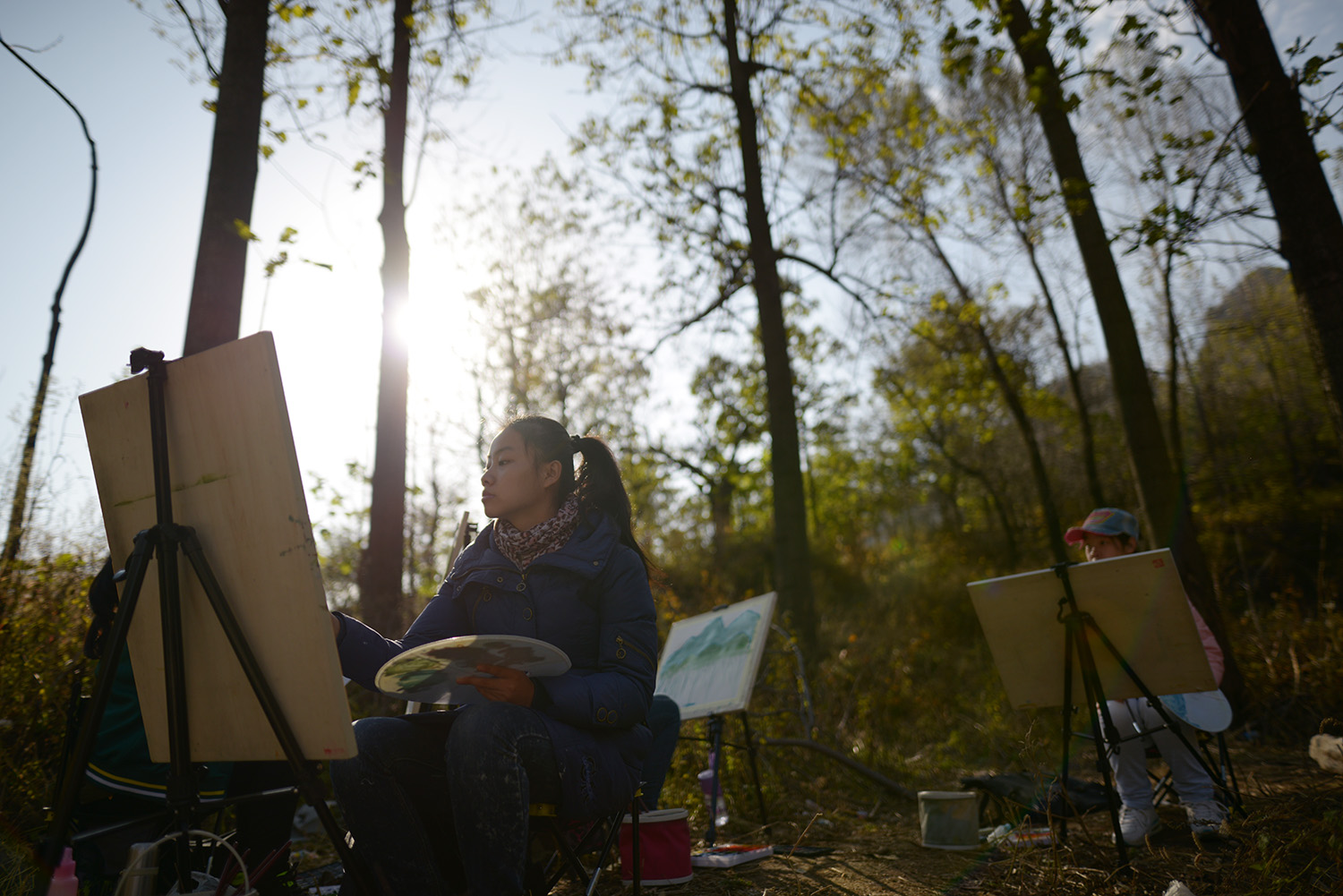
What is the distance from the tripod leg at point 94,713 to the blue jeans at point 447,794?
0.49 m

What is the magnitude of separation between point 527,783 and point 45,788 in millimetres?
2648

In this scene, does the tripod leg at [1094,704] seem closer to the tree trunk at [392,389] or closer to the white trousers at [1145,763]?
the white trousers at [1145,763]

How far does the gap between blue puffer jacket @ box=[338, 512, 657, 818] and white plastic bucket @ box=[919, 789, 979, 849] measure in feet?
7.60

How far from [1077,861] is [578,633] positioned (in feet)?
6.85

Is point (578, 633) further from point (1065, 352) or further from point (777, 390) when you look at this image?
point (1065, 352)

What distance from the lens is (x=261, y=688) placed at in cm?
160

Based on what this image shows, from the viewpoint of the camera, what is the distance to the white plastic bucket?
373 cm

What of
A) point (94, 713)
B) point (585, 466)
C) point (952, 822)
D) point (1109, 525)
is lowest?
point (952, 822)

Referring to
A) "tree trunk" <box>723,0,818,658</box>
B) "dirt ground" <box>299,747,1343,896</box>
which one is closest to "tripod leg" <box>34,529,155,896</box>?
"dirt ground" <box>299,747,1343,896</box>

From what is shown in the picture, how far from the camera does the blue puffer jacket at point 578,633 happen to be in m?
1.90

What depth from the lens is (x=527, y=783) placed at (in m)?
1.77

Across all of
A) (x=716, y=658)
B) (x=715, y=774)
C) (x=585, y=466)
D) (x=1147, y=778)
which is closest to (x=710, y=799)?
(x=715, y=774)

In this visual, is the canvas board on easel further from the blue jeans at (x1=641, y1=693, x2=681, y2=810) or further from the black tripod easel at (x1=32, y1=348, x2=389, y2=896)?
the black tripod easel at (x1=32, y1=348, x2=389, y2=896)

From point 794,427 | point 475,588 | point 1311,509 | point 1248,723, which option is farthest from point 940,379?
point 475,588
